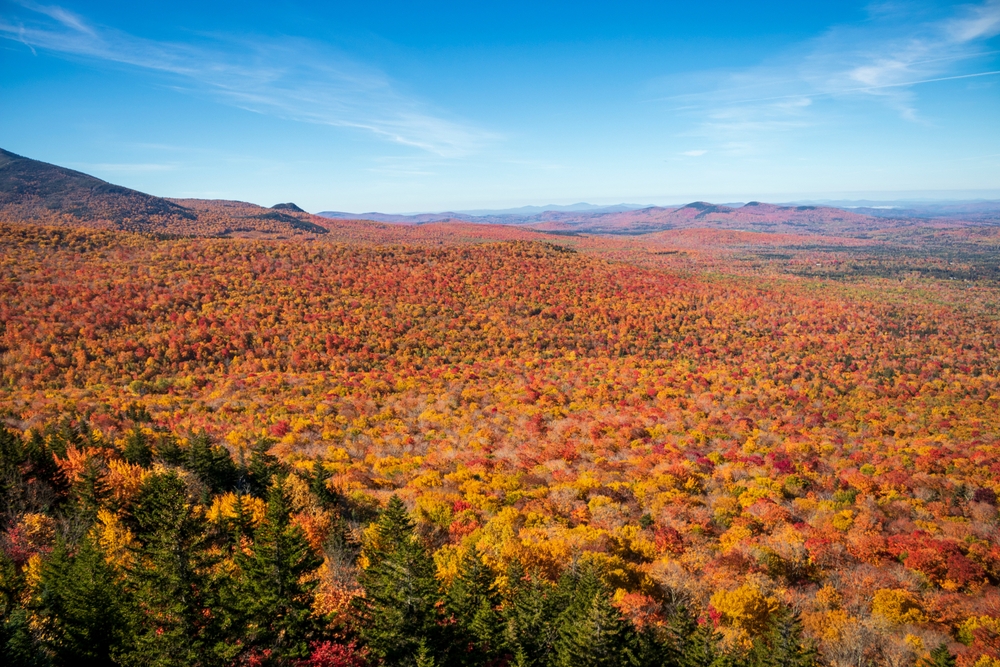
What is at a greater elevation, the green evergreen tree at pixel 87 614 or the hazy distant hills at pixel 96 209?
the hazy distant hills at pixel 96 209

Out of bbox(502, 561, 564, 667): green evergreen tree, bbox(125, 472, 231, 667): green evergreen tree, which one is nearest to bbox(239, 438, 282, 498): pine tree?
bbox(125, 472, 231, 667): green evergreen tree

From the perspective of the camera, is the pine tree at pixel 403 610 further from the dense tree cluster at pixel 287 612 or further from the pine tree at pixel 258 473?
the pine tree at pixel 258 473

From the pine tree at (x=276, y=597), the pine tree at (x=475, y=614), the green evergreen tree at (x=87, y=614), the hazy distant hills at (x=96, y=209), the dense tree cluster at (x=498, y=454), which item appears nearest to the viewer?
the green evergreen tree at (x=87, y=614)

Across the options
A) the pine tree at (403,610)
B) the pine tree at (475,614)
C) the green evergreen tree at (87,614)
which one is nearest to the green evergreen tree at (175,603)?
the green evergreen tree at (87,614)

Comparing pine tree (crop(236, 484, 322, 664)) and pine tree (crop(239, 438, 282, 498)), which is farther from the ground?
pine tree (crop(236, 484, 322, 664))

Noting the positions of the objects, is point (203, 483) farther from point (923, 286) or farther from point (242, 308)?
point (923, 286)

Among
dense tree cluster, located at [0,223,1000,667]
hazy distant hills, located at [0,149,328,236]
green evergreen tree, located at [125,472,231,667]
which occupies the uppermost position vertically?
hazy distant hills, located at [0,149,328,236]

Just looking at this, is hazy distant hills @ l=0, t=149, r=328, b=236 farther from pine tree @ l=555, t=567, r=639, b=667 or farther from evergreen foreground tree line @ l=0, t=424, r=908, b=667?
pine tree @ l=555, t=567, r=639, b=667
